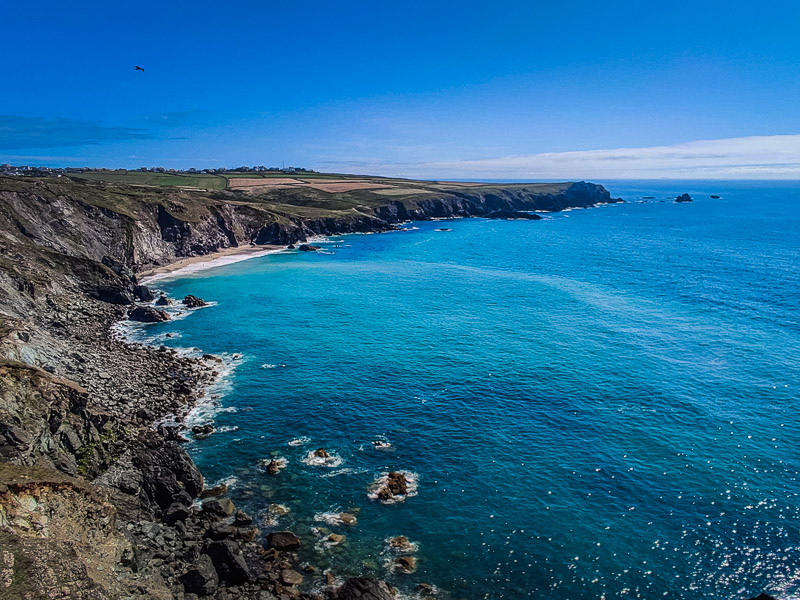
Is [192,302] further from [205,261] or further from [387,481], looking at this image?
[387,481]

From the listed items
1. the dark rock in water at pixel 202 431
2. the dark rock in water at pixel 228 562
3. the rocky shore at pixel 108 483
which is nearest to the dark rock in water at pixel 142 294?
the rocky shore at pixel 108 483

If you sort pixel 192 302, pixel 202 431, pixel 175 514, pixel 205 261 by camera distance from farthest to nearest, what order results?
pixel 205 261 < pixel 192 302 < pixel 202 431 < pixel 175 514

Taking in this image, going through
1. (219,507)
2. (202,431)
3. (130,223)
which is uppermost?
(130,223)

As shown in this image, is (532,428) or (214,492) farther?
(532,428)

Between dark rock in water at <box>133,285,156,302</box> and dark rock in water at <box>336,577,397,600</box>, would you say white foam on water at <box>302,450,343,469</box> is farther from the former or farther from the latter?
dark rock in water at <box>133,285,156,302</box>

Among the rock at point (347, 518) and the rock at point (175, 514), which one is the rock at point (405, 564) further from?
the rock at point (175, 514)

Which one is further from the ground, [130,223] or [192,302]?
[130,223]

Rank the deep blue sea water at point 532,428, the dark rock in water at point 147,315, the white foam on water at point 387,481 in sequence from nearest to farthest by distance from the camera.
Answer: the deep blue sea water at point 532,428 < the white foam on water at point 387,481 < the dark rock in water at point 147,315

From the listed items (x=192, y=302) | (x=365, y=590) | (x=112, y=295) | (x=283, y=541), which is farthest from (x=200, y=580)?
(x=112, y=295)
